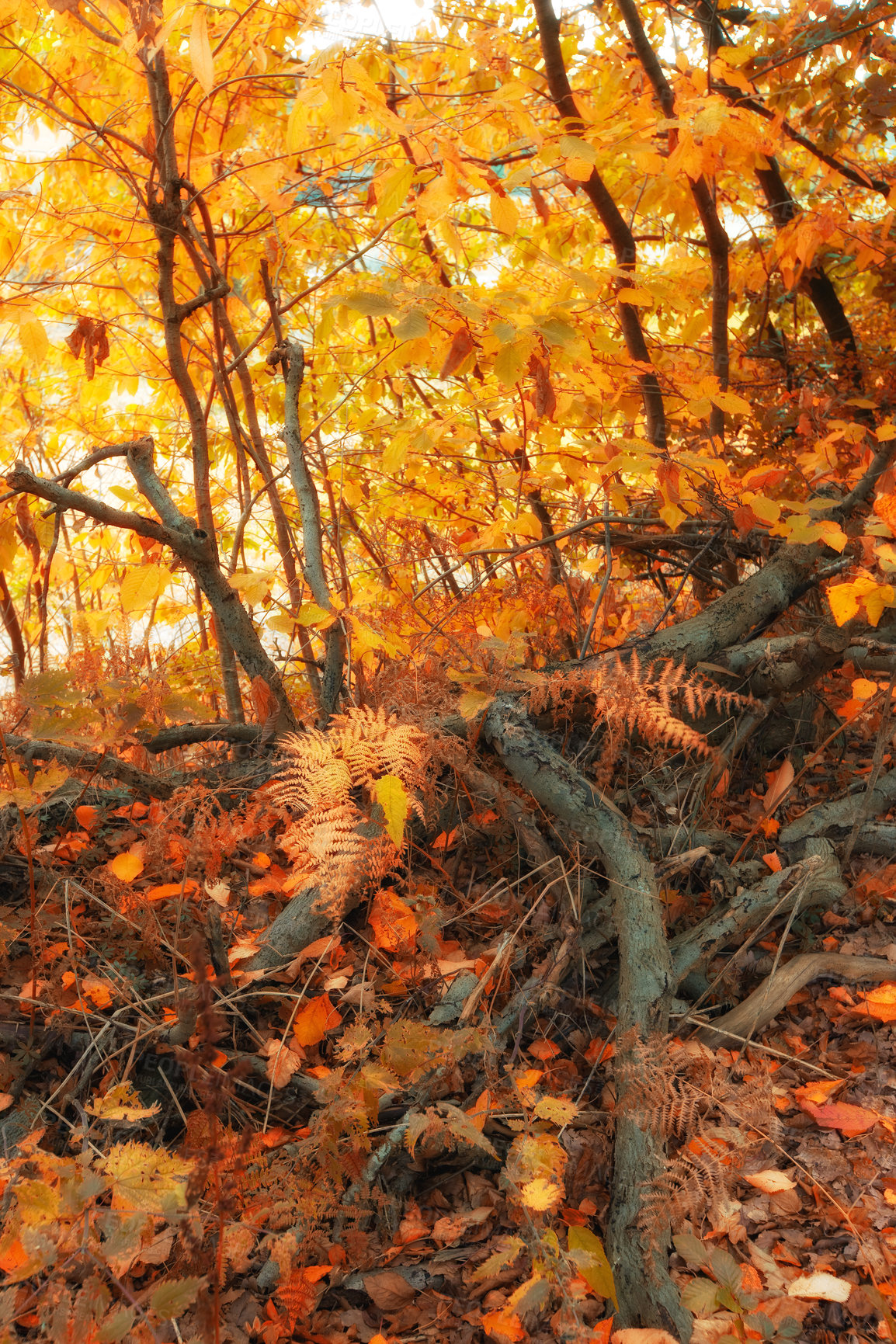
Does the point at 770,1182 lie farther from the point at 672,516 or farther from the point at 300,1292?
the point at 672,516

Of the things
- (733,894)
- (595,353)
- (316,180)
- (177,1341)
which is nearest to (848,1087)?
(733,894)

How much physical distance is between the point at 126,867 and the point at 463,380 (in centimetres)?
213

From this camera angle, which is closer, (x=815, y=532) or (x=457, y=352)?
(x=457, y=352)

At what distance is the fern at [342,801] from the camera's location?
1.70m

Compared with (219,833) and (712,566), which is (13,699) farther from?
(712,566)

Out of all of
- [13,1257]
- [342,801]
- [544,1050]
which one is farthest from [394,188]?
[13,1257]

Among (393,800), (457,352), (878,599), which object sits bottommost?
(393,800)

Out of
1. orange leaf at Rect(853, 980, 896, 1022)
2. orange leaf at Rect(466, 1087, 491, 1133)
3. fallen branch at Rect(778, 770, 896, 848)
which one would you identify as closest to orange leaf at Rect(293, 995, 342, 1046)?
orange leaf at Rect(466, 1087, 491, 1133)

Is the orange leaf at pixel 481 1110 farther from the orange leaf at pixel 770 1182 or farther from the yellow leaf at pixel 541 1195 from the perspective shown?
the orange leaf at pixel 770 1182

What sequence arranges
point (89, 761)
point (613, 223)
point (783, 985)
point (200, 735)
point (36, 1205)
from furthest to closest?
point (613, 223) → point (200, 735) → point (89, 761) → point (783, 985) → point (36, 1205)

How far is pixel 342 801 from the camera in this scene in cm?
180

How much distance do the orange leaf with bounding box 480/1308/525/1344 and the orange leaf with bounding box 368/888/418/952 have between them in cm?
71

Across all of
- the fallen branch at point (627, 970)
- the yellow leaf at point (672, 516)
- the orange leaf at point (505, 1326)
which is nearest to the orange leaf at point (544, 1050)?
the fallen branch at point (627, 970)

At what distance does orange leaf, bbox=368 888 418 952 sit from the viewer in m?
1.88
